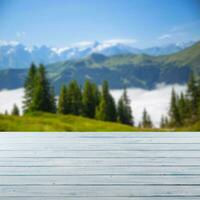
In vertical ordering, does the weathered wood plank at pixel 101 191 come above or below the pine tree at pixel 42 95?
below

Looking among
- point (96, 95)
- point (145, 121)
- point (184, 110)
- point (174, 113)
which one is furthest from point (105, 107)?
point (145, 121)

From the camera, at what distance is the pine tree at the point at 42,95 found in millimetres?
25469

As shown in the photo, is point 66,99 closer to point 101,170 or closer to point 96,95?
point 96,95

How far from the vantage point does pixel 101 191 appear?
1890 mm

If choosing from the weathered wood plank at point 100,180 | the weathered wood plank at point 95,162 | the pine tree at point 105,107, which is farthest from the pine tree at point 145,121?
the weathered wood plank at point 100,180

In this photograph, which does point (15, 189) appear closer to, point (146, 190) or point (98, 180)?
point (98, 180)

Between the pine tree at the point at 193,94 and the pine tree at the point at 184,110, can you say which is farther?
the pine tree at the point at 184,110

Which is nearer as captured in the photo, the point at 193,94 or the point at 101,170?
the point at 101,170

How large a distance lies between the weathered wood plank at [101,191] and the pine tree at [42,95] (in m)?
23.4

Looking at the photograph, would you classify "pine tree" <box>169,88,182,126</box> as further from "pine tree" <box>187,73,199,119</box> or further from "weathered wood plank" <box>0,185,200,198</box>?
"weathered wood plank" <box>0,185,200,198</box>

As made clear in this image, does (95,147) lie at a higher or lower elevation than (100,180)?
higher

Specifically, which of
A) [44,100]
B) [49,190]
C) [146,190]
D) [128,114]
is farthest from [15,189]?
[128,114]

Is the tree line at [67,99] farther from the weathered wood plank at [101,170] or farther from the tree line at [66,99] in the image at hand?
the weathered wood plank at [101,170]

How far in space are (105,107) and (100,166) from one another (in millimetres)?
26606
